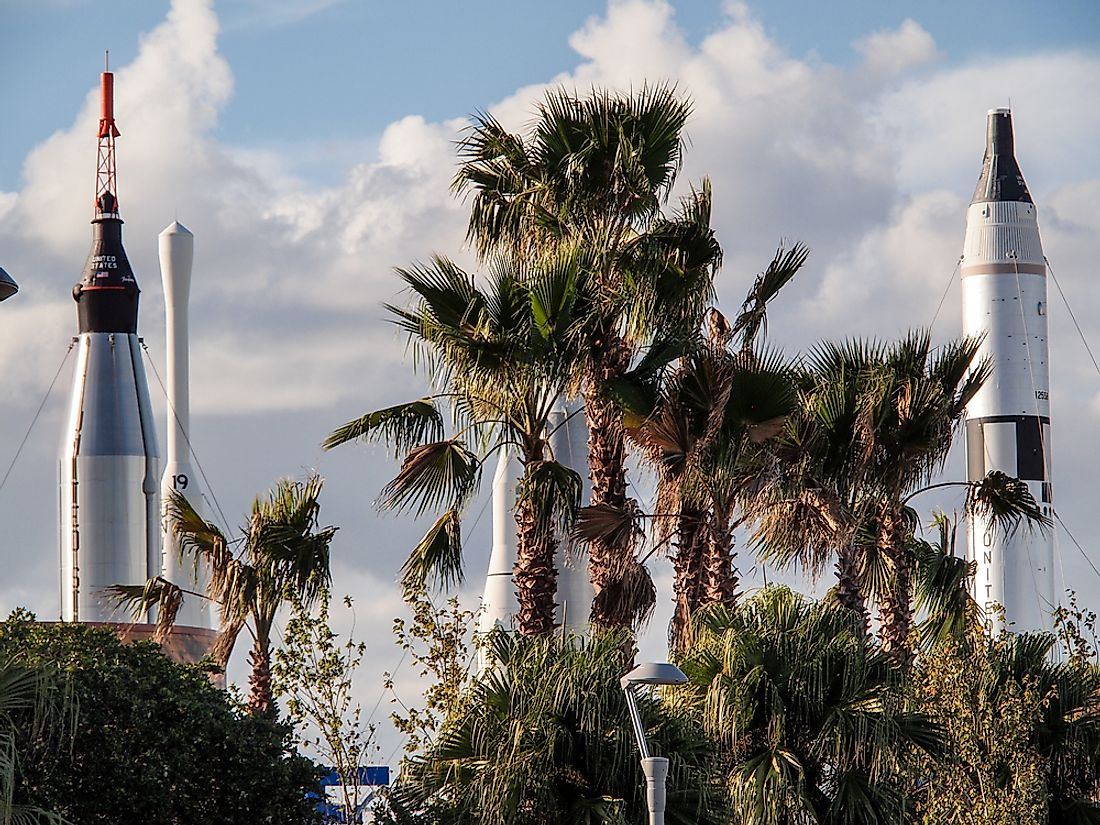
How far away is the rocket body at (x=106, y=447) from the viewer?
6159 cm

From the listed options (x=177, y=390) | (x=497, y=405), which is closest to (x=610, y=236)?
(x=497, y=405)

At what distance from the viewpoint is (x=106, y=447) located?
61.6m

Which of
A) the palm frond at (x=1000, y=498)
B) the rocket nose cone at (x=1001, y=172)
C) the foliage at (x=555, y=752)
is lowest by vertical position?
the foliage at (x=555, y=752)

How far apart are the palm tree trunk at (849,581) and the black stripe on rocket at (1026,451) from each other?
23.5 m

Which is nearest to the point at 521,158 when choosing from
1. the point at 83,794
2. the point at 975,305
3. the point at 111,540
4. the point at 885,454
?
the point at 885,454

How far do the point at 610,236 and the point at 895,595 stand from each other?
20.5ft

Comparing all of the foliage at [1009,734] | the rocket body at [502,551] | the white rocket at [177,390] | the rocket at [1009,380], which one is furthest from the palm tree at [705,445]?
the white rocket at [177,390]

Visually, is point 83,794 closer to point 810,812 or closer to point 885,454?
point 810,812

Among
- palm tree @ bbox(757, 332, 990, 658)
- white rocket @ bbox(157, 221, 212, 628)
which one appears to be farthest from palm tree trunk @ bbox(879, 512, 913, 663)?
white rocket @ bbox(157, 221, 212, 628)

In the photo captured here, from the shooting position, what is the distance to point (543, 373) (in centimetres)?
2403

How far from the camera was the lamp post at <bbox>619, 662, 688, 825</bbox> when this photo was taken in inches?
707

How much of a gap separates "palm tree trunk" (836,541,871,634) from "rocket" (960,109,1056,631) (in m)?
23.4

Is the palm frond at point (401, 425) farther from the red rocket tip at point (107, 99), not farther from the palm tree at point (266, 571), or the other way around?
the red rocket tip at point (107, 99)

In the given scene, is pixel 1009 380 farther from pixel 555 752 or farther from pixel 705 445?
pixel 555 752
